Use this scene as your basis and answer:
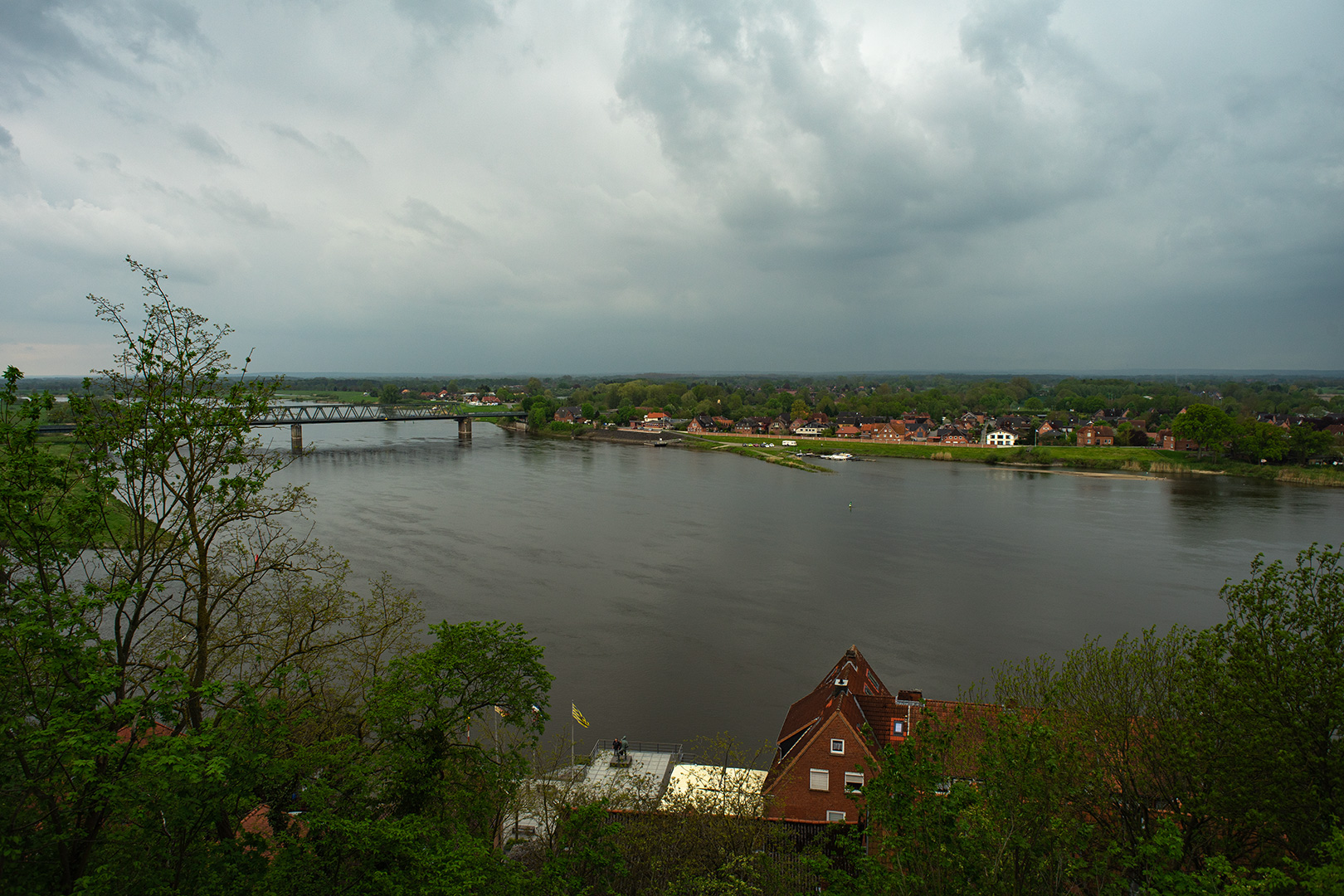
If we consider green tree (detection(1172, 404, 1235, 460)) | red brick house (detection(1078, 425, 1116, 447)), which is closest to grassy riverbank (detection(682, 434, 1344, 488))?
green tree (detection(1172, 404, 1235, 460))

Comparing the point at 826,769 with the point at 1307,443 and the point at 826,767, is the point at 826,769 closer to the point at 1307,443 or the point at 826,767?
the point at 826,767

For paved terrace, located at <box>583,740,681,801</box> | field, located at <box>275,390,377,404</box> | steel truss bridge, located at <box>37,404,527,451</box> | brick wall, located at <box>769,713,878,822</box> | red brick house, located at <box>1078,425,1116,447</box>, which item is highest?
field, located at <box>275,390,377,404</box>

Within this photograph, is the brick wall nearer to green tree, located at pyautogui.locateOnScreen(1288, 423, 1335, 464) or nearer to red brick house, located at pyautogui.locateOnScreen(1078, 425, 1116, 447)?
green tree, located at pyautogui.locateOnScreen(1288, 423, 1335, 464)

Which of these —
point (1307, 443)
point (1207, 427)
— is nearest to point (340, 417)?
point (1207, 427)

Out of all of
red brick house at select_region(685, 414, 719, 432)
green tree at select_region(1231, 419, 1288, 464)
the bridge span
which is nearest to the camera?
green tree at select_region(1231, 419, 1288, 464)

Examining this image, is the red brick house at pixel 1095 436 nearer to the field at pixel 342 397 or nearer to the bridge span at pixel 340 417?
the bridge span at pixel 340 417

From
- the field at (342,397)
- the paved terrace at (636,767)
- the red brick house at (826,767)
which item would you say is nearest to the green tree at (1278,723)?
the red brick house at (826,767)
